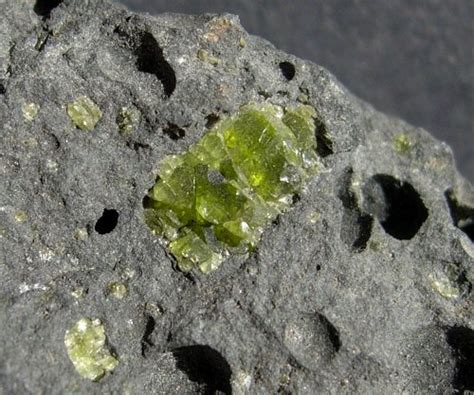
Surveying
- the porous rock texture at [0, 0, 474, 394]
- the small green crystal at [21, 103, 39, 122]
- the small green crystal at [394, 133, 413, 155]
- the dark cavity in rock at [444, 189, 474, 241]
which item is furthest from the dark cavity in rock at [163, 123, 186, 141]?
the dark cavity in rock at [444, 189, 474, 241]

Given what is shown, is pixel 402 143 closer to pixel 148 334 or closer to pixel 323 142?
pixel 323 142

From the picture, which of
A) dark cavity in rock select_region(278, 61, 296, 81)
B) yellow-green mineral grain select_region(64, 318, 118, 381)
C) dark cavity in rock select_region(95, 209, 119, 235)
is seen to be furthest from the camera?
dark cavity in rock select_region(278, 61, 296, 81)

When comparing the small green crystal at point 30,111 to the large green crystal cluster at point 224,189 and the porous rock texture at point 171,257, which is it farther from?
the large green crystal cluster at point 224,189

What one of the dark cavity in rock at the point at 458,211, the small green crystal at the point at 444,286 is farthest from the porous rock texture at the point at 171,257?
the dark cavity in rock at the point at 458,211

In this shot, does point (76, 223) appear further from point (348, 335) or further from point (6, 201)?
point (348, 335)

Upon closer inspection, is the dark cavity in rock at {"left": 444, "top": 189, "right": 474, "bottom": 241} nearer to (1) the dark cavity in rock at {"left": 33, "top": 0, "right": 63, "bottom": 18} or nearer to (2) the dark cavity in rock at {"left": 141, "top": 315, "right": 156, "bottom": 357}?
(2) the dark cavity in rock at {"left": 141, "top": 315, "right": 156, "bottom": 357}

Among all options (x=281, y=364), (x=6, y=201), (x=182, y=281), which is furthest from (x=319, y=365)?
(x=6, y=201)

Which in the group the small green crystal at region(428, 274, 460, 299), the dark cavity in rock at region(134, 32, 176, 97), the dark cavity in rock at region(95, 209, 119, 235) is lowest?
the dark cavity in rock at region(95, 209, 119, 235)

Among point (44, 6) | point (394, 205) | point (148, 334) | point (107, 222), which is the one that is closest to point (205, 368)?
point (148, 334)
